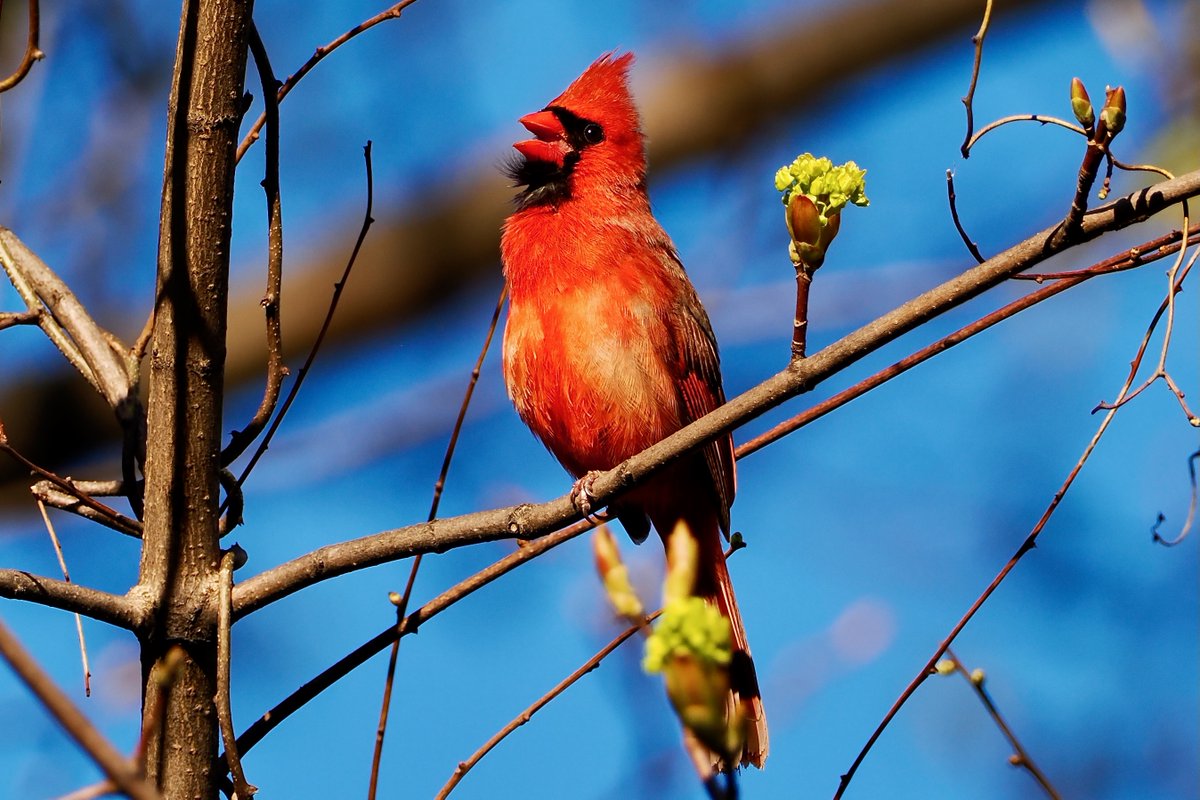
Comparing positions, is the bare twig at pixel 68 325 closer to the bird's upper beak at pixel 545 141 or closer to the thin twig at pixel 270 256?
the thin twig at pixel 270 256

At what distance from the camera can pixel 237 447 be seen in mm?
2264

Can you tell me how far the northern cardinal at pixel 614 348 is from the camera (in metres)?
3.28

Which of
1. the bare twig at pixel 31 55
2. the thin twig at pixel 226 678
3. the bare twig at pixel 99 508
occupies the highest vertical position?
the bare twig at pixel 31 55

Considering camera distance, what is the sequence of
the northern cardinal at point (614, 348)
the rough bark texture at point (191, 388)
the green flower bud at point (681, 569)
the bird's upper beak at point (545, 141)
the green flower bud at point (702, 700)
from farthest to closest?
the bird's upper beak at point (545, 141)
the northern cardinal at point (614, 348)
the rough bark texture at point (191, 388)
the green flower bud at point (681, 569)
the green flower bud at point (702, 700)

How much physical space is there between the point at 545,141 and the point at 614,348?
84 centimetres

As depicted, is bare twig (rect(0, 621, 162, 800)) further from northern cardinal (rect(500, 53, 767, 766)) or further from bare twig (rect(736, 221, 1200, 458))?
northern cardinal (rect(500, 53, 767, 766))

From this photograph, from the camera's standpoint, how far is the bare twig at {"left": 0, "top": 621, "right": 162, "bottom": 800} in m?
0.87

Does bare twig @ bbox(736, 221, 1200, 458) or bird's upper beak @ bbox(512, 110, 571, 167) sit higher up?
bird's upper beak @ bbox(512, 110, 571, 167)

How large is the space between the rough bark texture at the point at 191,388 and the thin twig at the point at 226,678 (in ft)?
0.09

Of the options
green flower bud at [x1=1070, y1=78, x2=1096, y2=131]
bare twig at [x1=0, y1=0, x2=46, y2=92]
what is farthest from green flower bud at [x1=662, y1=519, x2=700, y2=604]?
bare twig at [x1=0, y1=0, x2=46, y2=92]

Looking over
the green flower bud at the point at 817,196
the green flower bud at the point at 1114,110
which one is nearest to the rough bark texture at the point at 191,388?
the green flower bud at the point at 817,196

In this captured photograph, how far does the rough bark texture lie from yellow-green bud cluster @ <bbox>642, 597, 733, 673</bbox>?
3.39 ft

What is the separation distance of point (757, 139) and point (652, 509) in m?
2.79

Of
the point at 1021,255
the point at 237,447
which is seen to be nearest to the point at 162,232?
the point at 237,447
